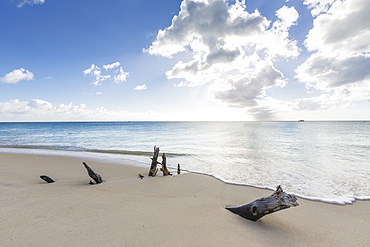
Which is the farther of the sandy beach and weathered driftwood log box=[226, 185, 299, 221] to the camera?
weathered driftwood log box=[226, 185, 299, 221]

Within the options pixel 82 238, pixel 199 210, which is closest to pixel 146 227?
pixel 82 238

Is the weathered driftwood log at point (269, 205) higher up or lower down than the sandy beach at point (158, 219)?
higher up

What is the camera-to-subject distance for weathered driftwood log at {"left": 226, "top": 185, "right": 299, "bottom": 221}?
407 centimetres

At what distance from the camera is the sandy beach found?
3.69 metres

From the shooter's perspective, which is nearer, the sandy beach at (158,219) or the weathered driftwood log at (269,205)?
the sandy beach at (158,219)

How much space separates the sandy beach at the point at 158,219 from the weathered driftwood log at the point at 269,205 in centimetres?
20

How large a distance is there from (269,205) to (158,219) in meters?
2.60

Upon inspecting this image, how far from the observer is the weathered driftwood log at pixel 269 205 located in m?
4.07

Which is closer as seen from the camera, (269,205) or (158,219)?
(269,205)

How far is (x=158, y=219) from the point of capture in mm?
4441

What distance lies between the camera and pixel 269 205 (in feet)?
13.8

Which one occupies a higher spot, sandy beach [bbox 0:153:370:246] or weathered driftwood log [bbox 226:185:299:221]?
weathered driftwood log [bbox 226:185:299:221]

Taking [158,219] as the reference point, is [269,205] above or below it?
above

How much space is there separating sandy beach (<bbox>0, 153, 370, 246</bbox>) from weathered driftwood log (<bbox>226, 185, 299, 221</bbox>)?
0.20m
